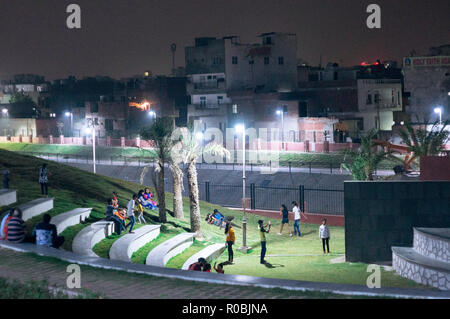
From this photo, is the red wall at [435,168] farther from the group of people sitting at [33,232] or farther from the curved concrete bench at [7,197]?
the curved concrete bench at [7,197]

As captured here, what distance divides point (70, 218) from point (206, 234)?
25.6ft

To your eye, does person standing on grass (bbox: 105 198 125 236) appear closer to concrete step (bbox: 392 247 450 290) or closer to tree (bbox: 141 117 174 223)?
tree (bbox: 141 117 174 223)

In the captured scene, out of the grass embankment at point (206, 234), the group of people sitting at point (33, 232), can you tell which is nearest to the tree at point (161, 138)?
the grass embankment at point (206, 234)

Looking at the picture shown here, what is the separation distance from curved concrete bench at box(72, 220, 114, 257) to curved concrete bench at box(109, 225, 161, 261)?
65 cm

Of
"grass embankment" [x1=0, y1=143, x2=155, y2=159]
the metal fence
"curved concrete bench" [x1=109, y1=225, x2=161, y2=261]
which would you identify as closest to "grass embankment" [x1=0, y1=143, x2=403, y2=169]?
"grass embankment" [x1=0, y1=143, x2=155, y2=159]

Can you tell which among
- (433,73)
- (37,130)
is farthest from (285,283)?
(37,130)

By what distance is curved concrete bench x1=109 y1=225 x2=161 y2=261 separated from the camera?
65.3ft

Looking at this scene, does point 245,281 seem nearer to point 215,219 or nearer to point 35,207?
point 35,207

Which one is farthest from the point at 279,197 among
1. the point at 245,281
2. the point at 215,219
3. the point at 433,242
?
the point at 245,281

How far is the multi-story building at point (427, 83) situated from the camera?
71.5m

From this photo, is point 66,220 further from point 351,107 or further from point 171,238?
point 351,107

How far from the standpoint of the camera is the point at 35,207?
22.3m

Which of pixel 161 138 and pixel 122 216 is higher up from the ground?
pixel 161 138

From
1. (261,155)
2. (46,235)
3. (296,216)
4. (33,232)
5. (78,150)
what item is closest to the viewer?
(46,235)
